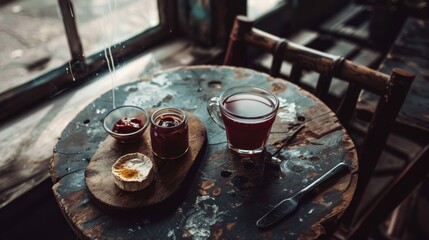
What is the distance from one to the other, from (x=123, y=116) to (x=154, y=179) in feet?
1.14

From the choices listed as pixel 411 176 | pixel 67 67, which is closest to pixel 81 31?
pixel 67 67

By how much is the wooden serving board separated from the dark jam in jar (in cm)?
6

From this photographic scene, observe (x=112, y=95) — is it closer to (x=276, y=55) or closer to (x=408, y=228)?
(x=276, y=55)

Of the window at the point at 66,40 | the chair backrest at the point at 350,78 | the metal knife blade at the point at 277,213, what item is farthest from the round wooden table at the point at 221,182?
the window at the point at 66,40

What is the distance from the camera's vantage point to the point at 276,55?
1.95 meters

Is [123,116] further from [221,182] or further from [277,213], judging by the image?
[277,213]

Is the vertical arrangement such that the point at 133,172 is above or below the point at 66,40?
above

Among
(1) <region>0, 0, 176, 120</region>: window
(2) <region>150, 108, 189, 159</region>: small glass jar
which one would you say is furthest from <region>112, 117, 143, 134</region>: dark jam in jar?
(1) <region>0, 0, 176, 120</region>: window

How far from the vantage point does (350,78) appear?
5.64ft

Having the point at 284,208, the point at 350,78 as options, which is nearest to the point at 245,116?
the point at 284,208

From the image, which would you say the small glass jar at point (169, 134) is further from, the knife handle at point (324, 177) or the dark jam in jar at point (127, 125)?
the knife handle at point (324, 177)

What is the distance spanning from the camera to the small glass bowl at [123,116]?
4.44ft

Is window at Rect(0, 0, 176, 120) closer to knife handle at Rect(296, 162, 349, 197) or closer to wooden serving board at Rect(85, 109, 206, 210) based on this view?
wooden serving board at Rect(85, 109, 206, 210)

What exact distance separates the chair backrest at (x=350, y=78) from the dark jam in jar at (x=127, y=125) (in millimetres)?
907
